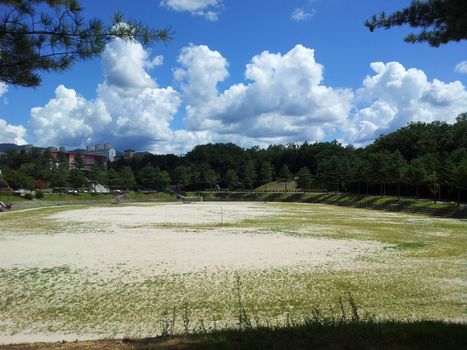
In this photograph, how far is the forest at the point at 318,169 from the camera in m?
71.4

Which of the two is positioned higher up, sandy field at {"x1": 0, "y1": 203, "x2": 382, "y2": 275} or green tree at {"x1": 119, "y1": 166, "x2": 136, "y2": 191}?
green tree at {"x1": 119, "y1": 166, "x2": 136, "y2": 191}

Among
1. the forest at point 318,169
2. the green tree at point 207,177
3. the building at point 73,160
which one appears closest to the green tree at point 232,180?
the forest at point 318,169

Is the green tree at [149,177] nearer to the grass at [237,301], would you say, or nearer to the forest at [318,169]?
the forest at [318,169]

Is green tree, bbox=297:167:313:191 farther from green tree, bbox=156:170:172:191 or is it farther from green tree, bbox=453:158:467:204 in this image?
green tree, bbox=453:158:467:204

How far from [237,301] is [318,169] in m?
103

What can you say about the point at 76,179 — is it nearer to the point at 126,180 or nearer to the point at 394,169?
the point at 126,180

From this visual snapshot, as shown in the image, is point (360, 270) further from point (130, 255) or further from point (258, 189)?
point (258, 189)

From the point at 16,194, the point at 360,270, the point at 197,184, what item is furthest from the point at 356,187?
the point at 360,270

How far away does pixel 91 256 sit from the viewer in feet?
65.7

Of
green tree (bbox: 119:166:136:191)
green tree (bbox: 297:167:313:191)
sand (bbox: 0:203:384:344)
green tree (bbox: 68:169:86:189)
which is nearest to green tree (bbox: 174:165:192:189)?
green tree (bbox: 119:166:136:191)

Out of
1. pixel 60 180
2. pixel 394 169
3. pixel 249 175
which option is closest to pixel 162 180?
pixel 249 175

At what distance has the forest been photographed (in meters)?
71.4

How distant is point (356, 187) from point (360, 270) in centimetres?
9156

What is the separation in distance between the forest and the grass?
145 feet
